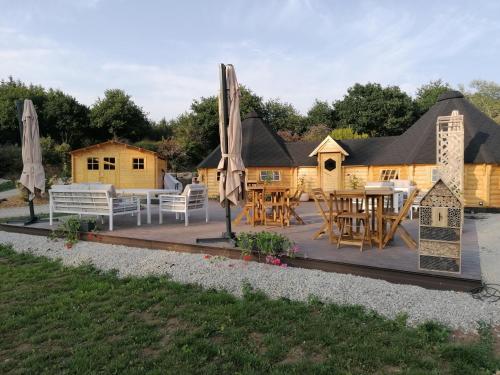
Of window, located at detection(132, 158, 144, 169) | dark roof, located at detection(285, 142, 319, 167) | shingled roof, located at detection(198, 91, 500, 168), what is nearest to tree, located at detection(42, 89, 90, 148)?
window, located at detection(132, 158, 144, 169)

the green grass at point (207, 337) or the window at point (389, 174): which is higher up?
the window at point (389, 174)

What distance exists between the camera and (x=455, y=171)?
11.9m

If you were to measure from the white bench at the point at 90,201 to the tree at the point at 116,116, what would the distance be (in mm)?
26514

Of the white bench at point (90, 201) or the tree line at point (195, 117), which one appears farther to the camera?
the tree line at point (195, 117)

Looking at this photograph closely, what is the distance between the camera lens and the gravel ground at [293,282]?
338 cm

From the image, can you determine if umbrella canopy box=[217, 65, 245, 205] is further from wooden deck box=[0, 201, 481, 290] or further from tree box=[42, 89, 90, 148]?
tree box=[42, 89, 90, 148]

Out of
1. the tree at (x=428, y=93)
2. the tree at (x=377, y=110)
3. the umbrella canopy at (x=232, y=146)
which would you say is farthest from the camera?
the tree at (x=428, y=93)

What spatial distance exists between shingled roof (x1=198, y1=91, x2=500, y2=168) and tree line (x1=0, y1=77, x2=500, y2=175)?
1019 cm

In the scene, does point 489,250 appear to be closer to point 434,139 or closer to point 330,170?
point 434,139

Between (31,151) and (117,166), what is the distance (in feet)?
48.4

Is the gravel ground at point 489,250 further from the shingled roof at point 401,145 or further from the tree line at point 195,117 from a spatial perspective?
the tree line at point 195,117

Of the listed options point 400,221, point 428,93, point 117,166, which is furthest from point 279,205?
point 428,93

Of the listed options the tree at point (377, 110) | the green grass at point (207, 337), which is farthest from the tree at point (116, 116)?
the green grass at point (207, 337)

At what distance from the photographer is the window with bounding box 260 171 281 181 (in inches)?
742
